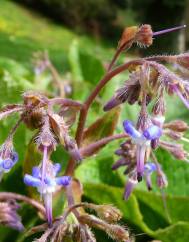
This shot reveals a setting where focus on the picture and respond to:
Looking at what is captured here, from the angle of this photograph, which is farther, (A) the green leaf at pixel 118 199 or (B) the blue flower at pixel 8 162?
(A) the green leaf at pixel 118 199

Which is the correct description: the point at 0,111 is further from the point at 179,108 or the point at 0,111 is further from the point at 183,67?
the point at 179,108

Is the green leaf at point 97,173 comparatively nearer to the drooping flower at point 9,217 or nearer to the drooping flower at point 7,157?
the drooping flower at point 9,217

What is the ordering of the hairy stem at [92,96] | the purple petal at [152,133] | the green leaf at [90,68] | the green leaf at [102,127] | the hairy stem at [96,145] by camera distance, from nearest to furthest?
the purple petal at [152,133] < the hairy stem at [92,96] < the hairy stem at [96,145] < the green leaf at [102,127] < the green leaf at [90,68]

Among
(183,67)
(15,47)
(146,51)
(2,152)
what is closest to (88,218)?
(2,152)

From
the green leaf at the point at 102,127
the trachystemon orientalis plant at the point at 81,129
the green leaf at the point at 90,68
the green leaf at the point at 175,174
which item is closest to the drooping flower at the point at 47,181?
the trachystemon orientalis plant at the point at 81,129

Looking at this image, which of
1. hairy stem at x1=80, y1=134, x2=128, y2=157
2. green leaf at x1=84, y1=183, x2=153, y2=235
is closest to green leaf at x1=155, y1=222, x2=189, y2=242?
green leaf at x1=84, y1=183, x2=153, y2=235

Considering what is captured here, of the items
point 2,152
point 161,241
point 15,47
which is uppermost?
point 15,47

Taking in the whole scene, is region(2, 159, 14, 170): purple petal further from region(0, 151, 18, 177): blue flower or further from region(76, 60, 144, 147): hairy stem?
region(76, 60, 144, 147): hairy stem

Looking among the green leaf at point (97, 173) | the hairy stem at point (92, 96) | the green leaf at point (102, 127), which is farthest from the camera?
the green leaf at point (97, 173)

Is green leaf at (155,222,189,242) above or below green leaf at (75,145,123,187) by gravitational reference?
below

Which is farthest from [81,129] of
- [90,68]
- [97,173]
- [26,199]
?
[90,68]

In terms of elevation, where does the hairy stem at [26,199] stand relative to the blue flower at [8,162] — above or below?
below
